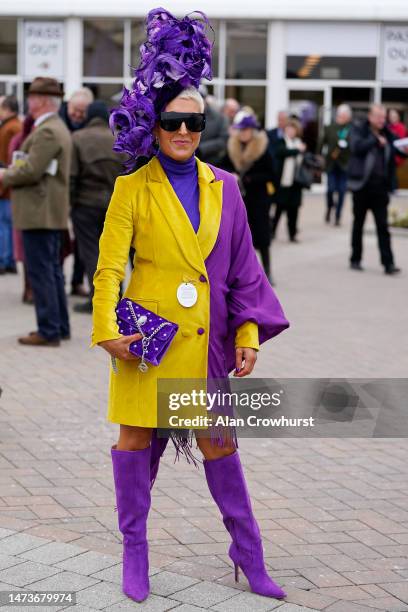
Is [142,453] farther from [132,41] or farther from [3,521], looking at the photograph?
[132,41]

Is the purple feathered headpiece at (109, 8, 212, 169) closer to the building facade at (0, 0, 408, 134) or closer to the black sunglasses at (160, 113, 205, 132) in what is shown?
the black sunglasses at (160, 113, 205, 132)

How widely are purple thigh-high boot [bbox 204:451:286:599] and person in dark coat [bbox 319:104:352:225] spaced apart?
1572 cm

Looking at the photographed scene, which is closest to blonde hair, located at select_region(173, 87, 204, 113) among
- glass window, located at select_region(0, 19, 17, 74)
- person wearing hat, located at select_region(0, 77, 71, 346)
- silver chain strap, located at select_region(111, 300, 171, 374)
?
silver chain strap, located at select_region(111, 300, 171, 374)

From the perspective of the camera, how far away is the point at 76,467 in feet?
19.2

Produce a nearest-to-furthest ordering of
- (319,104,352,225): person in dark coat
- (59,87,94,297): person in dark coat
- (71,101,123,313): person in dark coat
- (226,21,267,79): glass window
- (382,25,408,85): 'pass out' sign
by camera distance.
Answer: (71,101,123,313): person in dark coat → (59,87,94,297): person in dark coat → (319,104,352,225): person in dark coat → (382,25,408,85): 'pass out' sign → (226,21,267,79): glass window

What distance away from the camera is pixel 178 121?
402 centimetres

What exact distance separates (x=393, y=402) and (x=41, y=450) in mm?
2115

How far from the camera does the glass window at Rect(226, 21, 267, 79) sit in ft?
96.0

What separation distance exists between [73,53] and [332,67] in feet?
21.1

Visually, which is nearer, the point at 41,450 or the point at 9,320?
the point at 41,450

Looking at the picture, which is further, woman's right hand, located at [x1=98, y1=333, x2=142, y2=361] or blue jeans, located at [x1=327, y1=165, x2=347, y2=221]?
blue jeans, located at [x1=327, y1=165, x2=347, y2=221]

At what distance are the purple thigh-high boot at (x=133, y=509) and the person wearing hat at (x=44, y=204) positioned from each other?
4842 mm

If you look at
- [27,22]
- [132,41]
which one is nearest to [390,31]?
[132,41]

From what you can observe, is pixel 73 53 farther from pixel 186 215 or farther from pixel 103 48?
pixel 186 215
